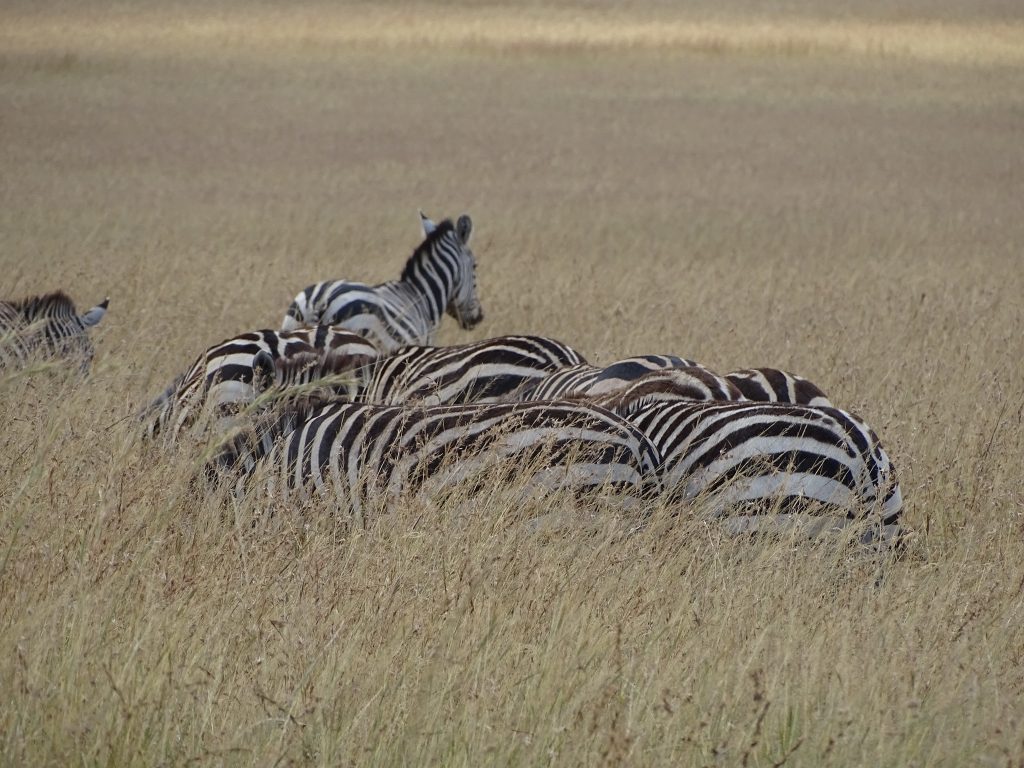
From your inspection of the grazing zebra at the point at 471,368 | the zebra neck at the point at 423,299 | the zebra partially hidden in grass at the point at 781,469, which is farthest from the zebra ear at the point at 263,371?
the zebra neck at the point at 423,299

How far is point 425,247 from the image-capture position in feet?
31.0

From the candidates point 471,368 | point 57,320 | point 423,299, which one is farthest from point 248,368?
point 423,299

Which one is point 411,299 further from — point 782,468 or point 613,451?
point 782,468

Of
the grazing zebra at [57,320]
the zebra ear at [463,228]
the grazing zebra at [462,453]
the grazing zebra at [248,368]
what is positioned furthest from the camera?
the zebra ear at [463,228]

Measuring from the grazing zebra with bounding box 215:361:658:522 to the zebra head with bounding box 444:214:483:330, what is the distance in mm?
4818

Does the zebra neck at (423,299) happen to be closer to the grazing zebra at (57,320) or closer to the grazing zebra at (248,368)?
the grazing zebra at (248,368)

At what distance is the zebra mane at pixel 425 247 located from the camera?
9336 millimetres

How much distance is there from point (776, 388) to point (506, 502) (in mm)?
1884

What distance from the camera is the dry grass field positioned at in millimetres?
2938

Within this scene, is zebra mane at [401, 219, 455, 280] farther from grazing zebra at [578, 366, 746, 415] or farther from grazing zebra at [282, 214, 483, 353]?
grazing zebra at [578, 366, 746, 415]

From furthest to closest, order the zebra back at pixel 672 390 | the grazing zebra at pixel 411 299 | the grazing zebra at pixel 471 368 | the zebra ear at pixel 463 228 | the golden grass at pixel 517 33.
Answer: the golden grass at pixel 517 33
the zebra ear at pixel 463 228
the grazing zebra at pixel 411 299
the grazing zebra at pixel 471 368
the zebra back at pixel 672 390

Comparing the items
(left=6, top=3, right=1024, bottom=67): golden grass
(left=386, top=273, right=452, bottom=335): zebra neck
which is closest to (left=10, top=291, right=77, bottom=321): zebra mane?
(left=386, top=273, right=452, bottom=335): zebra neck

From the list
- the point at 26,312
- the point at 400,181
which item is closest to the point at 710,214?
the point at 400,181

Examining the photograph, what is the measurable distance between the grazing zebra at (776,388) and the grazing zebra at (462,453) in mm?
1155
